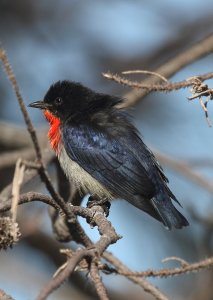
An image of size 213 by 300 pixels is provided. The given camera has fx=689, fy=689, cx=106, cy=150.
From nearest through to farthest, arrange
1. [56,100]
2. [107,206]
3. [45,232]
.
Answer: [107,206], [56,100], [45,232]

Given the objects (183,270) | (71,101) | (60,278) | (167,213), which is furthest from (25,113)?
(71,101)

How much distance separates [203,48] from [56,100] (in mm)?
1410

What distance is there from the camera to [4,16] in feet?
30.9

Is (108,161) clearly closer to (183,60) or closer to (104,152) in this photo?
(104,152)

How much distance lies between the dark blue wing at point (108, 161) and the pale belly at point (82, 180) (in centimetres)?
5

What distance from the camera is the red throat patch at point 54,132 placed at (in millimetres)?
5828

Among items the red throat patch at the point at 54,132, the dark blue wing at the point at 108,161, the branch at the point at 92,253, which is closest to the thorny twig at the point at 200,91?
the branch at the point at 92,253

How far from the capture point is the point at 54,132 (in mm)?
5945

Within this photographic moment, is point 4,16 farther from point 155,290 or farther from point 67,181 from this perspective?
point 155,290

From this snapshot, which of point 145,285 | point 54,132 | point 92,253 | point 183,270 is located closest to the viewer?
point 92,253

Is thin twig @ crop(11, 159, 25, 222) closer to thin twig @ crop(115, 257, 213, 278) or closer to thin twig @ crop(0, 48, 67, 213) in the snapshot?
thin twig @ crop(0, 48, 67, 213)

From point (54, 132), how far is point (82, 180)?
0.61 meters

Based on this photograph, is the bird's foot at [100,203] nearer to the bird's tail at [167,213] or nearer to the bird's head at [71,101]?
the bird's tail at [167,213]

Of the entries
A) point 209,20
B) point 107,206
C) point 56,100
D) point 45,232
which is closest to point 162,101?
point 209,20
